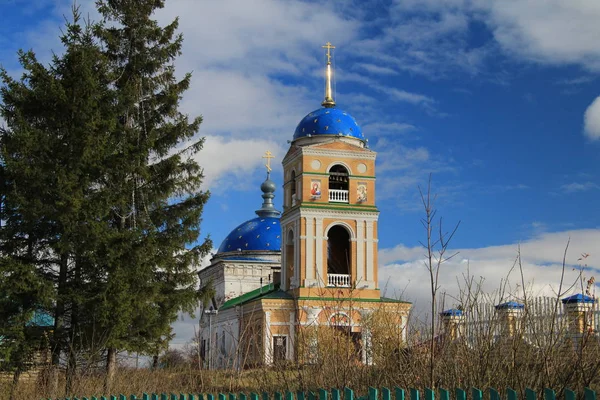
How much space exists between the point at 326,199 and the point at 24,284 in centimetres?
1735

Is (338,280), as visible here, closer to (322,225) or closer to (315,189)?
(322,225)

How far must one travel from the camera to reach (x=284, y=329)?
32.5 metres

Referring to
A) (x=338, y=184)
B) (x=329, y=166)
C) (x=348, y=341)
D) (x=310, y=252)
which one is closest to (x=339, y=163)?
(x=329, y=166)

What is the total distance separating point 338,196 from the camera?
3362 cm

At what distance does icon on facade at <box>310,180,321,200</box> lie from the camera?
33.1 meters

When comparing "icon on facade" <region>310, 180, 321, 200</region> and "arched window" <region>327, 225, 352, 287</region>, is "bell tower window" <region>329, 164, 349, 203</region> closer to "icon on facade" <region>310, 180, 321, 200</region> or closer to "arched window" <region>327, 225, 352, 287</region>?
"icon on facade" <region>310, 180, 321, 200</region>

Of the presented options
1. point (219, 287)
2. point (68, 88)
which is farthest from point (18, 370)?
point (219, 287)

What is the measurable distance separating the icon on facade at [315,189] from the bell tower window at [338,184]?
1.95ft

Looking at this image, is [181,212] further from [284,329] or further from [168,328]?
[284,329]

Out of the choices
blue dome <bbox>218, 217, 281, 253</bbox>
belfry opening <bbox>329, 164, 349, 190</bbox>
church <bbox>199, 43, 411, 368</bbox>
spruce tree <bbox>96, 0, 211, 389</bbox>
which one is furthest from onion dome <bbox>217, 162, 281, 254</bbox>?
spruce tree <bbox>96, 0, 211, 389</bbox>

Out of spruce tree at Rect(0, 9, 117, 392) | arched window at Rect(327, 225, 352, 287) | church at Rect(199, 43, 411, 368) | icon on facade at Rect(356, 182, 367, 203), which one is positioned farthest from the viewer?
arched window at Rect(327, 225, 352, 287)

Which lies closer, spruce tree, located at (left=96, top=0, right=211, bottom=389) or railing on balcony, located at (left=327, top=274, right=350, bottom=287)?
spruce tree, located at (left=96, top=0, right=211, bottom=389)

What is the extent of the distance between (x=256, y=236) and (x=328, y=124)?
14946 millimetres

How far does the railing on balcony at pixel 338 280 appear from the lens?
107ft
